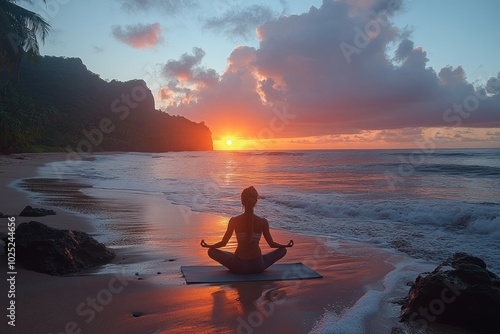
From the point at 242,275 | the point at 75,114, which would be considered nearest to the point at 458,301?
the point at 242,275

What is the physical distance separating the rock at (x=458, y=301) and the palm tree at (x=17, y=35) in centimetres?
1767

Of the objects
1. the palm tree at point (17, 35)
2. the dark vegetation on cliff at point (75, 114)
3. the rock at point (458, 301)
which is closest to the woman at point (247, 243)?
the rock at point (458, 301)

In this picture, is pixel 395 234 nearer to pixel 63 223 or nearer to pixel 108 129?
pixel 63 223

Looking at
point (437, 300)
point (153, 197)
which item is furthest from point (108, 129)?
point (437, 300)

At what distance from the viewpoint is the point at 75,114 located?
296 ft

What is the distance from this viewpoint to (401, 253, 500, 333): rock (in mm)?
3939

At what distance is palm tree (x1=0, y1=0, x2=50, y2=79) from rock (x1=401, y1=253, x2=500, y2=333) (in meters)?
17.7

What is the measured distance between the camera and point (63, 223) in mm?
8633

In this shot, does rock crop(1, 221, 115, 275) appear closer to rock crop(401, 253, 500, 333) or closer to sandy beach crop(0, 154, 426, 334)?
sandy beach crop(0, 154, 426, 334)

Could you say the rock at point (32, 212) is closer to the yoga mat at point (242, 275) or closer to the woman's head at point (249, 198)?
the yoga mat at point (242, 275)

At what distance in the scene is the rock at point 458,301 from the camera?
394 centimetres

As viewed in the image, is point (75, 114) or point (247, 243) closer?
point (247, 243)

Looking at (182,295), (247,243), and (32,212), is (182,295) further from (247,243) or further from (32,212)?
(32,212)

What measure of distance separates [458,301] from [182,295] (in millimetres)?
3067
